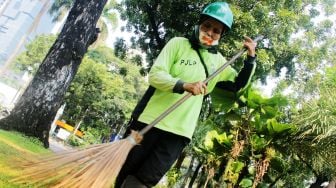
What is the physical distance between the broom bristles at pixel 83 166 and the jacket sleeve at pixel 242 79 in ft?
2.75

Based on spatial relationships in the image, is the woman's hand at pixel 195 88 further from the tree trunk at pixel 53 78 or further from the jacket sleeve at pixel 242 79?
the tree trunk at pixel 53 78

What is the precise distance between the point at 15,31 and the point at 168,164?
152 m

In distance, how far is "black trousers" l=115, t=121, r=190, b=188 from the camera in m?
2.72

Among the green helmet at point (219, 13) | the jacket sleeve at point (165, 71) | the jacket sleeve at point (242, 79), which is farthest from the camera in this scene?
Result: the jacket sleeve at point (242, 79)

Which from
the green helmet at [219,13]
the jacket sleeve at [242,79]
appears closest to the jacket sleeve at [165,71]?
the green helmet at [219,13]

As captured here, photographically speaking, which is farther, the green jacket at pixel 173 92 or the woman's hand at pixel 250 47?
the woman's hand at pixel 250 47

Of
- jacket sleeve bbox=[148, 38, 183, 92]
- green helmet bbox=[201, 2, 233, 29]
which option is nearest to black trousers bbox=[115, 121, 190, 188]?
jacket sleeve bbox=[148, 38, 183, 92]

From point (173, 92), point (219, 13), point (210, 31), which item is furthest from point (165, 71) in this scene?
point (219, 13)

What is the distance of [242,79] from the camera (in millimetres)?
3057

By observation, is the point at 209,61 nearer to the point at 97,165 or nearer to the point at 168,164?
the point at 168,164

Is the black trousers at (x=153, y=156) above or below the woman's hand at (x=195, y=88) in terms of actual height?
below

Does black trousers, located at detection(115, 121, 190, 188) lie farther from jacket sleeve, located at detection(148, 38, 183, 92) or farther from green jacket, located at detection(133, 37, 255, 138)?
jacket sleeve, located at detection(148, 38, 183, 92)

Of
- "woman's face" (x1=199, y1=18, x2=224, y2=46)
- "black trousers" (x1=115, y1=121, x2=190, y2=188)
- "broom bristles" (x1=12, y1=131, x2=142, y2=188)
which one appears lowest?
"broom bristles" (x1=12, y1=131, x2=142, y2=188)

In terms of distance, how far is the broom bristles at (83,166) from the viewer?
2.48 meters
